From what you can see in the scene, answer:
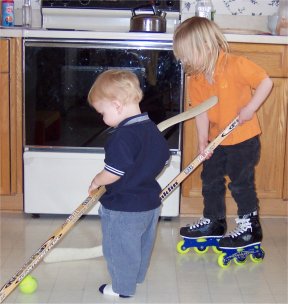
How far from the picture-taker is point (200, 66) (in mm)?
2047

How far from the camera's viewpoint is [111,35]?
254cm

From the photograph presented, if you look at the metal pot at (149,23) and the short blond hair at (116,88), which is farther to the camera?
the metal pot at (149,23)

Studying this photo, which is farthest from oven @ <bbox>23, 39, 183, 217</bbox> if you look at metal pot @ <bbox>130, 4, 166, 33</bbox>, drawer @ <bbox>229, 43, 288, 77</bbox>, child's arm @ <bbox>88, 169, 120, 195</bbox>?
child's arm @ <bbox>88, 169, 120, 195</bbox>

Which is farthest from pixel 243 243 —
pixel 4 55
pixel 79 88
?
pixel 4 55

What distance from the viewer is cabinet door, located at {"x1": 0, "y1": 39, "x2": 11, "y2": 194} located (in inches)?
102

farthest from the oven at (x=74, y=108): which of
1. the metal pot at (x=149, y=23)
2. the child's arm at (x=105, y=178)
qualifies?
the child's arm at (x=105, y=178)

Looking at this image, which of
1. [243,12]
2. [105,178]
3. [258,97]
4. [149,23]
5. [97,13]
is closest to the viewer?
[105,178]

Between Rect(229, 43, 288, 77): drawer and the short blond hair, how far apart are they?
0.96 m

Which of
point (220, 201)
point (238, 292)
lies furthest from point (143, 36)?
point (238, 292)

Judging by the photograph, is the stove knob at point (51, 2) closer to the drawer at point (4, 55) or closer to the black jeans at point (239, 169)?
the drawer at point (4, 55)

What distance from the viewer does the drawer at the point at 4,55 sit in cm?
258

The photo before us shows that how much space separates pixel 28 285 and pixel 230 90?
937 millimetres

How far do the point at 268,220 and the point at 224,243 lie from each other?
2.06 ft

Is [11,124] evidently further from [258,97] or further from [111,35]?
[258,97]
